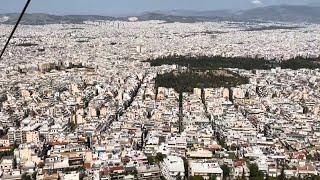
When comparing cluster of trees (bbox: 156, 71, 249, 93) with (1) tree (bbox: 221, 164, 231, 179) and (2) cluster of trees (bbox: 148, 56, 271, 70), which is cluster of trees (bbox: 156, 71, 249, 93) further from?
(1) tree (bbox: 221, 164, 231, 179)

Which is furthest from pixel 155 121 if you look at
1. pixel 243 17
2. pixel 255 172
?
pixel 243 17

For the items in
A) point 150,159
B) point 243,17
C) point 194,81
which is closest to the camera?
point 150,159

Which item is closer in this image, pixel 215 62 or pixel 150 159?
pixel 150 159

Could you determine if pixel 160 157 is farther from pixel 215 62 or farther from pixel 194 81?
pixel 215 62

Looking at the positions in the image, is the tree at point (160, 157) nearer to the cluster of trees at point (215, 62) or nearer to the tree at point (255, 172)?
the tree at point (255, 172)

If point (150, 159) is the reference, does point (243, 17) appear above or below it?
above

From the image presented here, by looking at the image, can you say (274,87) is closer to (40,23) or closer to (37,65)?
(37,65)

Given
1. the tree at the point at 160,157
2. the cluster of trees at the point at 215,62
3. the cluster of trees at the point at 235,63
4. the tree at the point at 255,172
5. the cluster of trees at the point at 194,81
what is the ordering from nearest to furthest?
1. the tree at the point at 255,172
2. the tree at the point at 160,157
3. the cluster of trees at the point at 194,81
4. the cluster of trees at the point at 215,62
5. the cluster of trees at the point at 235,63

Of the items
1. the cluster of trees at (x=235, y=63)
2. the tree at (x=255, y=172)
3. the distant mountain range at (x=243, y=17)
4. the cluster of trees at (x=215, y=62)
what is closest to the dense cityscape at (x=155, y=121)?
the tree at (x=255, y=172)
